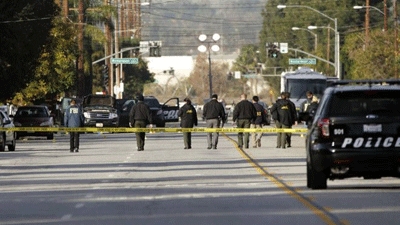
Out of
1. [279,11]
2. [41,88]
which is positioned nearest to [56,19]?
[41,88]

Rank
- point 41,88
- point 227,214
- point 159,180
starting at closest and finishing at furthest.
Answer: point 227,214 < point 159,180 < point 41,88

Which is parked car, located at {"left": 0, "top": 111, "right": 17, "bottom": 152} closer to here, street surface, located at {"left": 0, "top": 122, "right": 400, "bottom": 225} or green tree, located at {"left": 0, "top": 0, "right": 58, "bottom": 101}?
street surface, located at {"left": 0, "top": 122, "right": 400, "bottom": 225}

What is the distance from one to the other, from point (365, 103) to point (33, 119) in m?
36.6

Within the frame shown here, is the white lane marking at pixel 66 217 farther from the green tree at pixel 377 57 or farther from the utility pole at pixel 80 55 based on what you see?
the green tree at pixel 377 57

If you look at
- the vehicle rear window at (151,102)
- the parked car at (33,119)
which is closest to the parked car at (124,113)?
the vehicle rear window at (151,102)

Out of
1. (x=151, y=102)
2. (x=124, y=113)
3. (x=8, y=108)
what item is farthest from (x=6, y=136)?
(x=151, y=102)

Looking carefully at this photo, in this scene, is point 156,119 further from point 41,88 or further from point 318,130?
point 318,130

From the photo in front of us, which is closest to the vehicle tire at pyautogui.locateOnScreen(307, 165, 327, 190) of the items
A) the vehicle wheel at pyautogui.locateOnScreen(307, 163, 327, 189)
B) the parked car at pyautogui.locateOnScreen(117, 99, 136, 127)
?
the vehicle wheel at pyautogui.locateOnScreen(307, 163, 327, 189)

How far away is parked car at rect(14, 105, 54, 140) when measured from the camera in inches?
2279

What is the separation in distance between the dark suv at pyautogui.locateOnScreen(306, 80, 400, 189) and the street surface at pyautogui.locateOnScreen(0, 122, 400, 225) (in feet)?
1.55

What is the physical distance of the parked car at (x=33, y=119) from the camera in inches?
2279

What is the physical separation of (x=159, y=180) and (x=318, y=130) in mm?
5364

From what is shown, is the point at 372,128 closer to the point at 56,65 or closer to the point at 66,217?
the point at 66,217

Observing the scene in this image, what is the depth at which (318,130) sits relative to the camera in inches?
904
